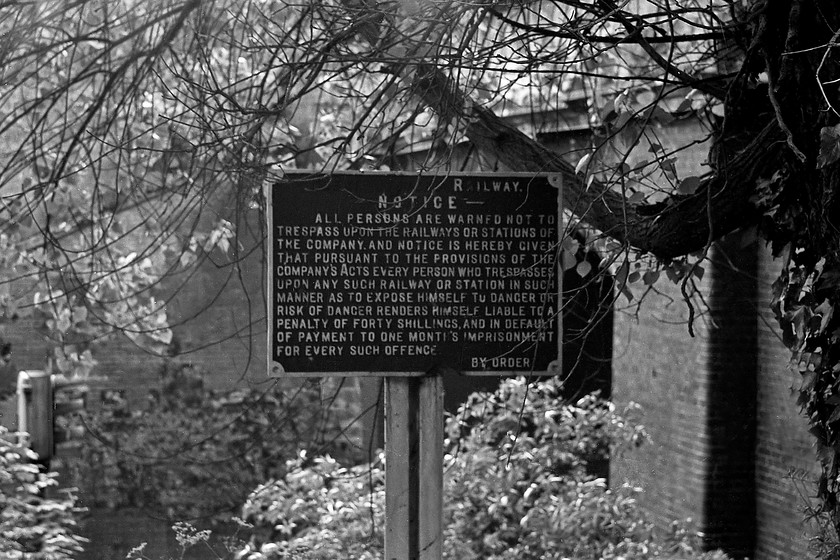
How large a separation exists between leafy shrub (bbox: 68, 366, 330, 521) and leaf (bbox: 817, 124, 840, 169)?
1098cm

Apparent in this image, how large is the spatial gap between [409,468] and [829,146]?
7.60 ft

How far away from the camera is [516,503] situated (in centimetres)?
721

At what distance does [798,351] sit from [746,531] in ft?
14.5

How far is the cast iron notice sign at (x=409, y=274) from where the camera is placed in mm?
5043

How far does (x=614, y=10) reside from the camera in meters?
4.07

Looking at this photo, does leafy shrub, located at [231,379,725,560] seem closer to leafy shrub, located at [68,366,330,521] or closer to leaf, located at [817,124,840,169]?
leaf, located at [817,124,840,169]

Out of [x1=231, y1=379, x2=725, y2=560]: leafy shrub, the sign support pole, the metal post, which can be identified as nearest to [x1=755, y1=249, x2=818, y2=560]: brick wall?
[x1=231, y1=379, x2=725, y2=560]: leafy shrub

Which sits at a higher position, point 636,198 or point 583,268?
point 636,198

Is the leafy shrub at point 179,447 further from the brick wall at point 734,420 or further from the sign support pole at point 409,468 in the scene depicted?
the sign support pole at point 409,468

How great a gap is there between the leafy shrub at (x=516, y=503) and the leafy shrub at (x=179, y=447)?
667 centimetres

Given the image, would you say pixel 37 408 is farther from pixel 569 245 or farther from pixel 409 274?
pixel 569 245

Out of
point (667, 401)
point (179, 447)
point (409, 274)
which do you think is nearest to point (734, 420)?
point (667, 401)

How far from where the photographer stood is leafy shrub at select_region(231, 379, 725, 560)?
684cm

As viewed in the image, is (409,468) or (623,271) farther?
(409,468)
